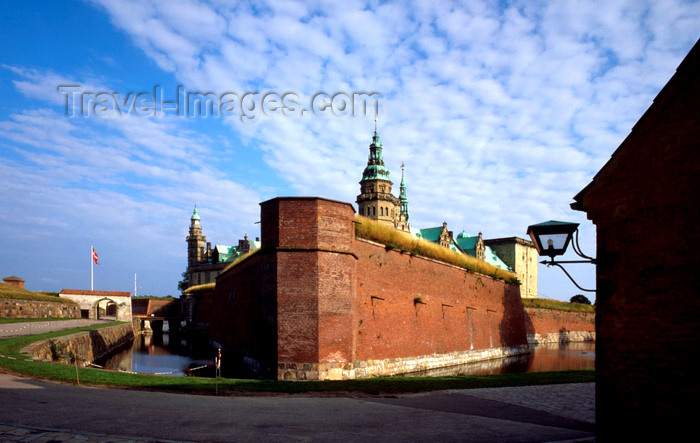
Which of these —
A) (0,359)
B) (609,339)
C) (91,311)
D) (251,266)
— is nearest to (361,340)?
(251,266)

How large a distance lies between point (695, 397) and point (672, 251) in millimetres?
1718

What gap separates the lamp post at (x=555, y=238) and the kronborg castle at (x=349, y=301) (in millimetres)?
10693

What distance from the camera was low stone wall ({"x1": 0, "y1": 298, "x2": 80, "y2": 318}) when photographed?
33.3 metres

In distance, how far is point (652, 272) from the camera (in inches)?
238

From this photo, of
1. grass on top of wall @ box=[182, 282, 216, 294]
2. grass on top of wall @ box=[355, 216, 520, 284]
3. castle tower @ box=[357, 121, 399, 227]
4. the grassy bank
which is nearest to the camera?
the grassy bank

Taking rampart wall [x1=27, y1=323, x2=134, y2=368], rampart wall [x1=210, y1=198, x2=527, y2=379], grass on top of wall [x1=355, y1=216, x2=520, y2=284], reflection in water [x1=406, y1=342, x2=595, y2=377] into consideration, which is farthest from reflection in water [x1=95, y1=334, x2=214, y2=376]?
reflection in water [x1=406, y1=342, x2=595, y2=377]

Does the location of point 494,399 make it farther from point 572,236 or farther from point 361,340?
point 361,340

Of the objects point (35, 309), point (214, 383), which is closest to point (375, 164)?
point (35, 309)

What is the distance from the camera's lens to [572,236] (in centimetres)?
678

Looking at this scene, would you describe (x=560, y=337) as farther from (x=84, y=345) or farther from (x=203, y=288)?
(x=84, y=345)

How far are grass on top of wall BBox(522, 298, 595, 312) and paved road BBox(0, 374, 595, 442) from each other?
39.3 metres

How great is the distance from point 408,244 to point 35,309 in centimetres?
3184

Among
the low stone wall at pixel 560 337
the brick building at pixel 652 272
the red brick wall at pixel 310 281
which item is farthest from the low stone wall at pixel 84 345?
the low stone wall at pixel 560 337

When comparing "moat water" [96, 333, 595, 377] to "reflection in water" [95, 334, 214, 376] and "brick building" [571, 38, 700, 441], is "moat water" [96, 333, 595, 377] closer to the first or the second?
"reflection in water" [95, 334, 214, 376]
